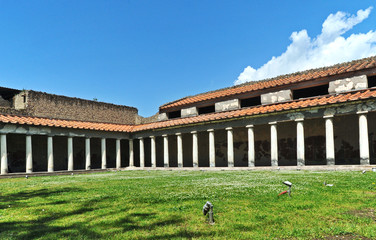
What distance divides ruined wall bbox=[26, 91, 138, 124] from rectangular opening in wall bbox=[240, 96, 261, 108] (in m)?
18.4

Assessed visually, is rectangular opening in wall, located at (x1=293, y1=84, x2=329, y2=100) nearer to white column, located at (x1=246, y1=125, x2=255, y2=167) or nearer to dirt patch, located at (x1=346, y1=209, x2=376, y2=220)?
white column, located at (x1=246, y1=125, x2=255, y2=167)

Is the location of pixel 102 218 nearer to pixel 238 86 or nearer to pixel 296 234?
pixel 296 234

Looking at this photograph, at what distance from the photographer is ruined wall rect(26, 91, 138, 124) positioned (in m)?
26.6

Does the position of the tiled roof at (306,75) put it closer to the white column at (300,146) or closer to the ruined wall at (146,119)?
the ruined wall at (146,119)

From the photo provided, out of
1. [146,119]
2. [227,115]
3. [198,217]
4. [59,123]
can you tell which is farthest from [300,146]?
[146,119]

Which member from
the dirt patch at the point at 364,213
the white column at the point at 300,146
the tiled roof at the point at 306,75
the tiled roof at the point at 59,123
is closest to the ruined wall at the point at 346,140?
the tiled roof at the point at 306,75

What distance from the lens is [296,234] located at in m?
3.59

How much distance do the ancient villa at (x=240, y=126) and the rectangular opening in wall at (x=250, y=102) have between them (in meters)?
0.07

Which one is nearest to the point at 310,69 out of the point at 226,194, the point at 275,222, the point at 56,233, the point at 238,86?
the point at 238,86

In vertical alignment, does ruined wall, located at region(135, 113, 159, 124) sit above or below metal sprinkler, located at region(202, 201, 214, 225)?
above

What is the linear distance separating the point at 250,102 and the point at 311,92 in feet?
17.1

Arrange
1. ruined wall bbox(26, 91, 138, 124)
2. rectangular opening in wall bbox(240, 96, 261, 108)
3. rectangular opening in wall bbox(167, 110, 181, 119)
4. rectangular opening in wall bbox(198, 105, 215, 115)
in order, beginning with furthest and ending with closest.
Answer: rectangular opening in wall bbox(167, 110, 181, 119) → ruined wall bbox(26, 91, 138, 124) → rectangular opening in wall bbox(198, 105, 215, 115) → rectangular opening in wall bbox(240, 96, 261, 108)

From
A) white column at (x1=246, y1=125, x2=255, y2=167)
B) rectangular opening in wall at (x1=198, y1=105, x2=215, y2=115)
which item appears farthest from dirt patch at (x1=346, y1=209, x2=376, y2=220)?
rectangular opening in wall at (x1=198, y1=105, x2=215, y2=115)

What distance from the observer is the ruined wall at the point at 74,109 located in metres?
26.6
